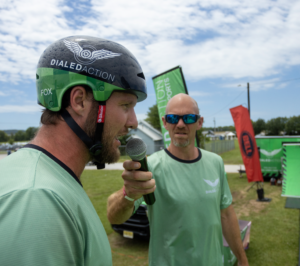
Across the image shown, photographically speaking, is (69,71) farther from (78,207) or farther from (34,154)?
(78,207)

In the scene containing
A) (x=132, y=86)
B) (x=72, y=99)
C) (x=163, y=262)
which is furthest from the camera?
(x=163, y=262)

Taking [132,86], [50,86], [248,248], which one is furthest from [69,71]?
[248,248]

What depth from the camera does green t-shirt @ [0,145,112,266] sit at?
71 centimetres

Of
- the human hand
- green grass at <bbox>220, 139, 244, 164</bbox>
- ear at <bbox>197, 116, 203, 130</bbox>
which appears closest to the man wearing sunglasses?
ear at <bbox>197, 116, 203, 130</bbox>

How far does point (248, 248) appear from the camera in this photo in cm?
549

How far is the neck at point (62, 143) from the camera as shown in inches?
45.5

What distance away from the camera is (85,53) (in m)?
1.33

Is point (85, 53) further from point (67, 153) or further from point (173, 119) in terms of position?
point (173, 119)

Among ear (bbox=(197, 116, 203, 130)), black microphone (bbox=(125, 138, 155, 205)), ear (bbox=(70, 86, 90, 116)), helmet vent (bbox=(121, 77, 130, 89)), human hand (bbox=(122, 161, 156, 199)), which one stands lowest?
human hand (bbox=(122, 161, 156, 199))

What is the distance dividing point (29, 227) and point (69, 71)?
2.84 feet

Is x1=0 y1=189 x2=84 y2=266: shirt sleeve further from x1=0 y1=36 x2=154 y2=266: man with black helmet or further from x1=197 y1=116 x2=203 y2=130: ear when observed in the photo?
x1=197 y1=116 x2=203 y2=130: ear

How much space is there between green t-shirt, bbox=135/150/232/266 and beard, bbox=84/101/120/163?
945 millimetres

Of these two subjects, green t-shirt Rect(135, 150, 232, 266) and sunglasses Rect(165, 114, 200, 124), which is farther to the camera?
sunglasses Rect(165, 114, 200, 124)

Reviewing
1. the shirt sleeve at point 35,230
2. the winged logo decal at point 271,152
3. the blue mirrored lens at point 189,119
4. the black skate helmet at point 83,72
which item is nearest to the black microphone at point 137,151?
the black skate helmet at point 83,72
